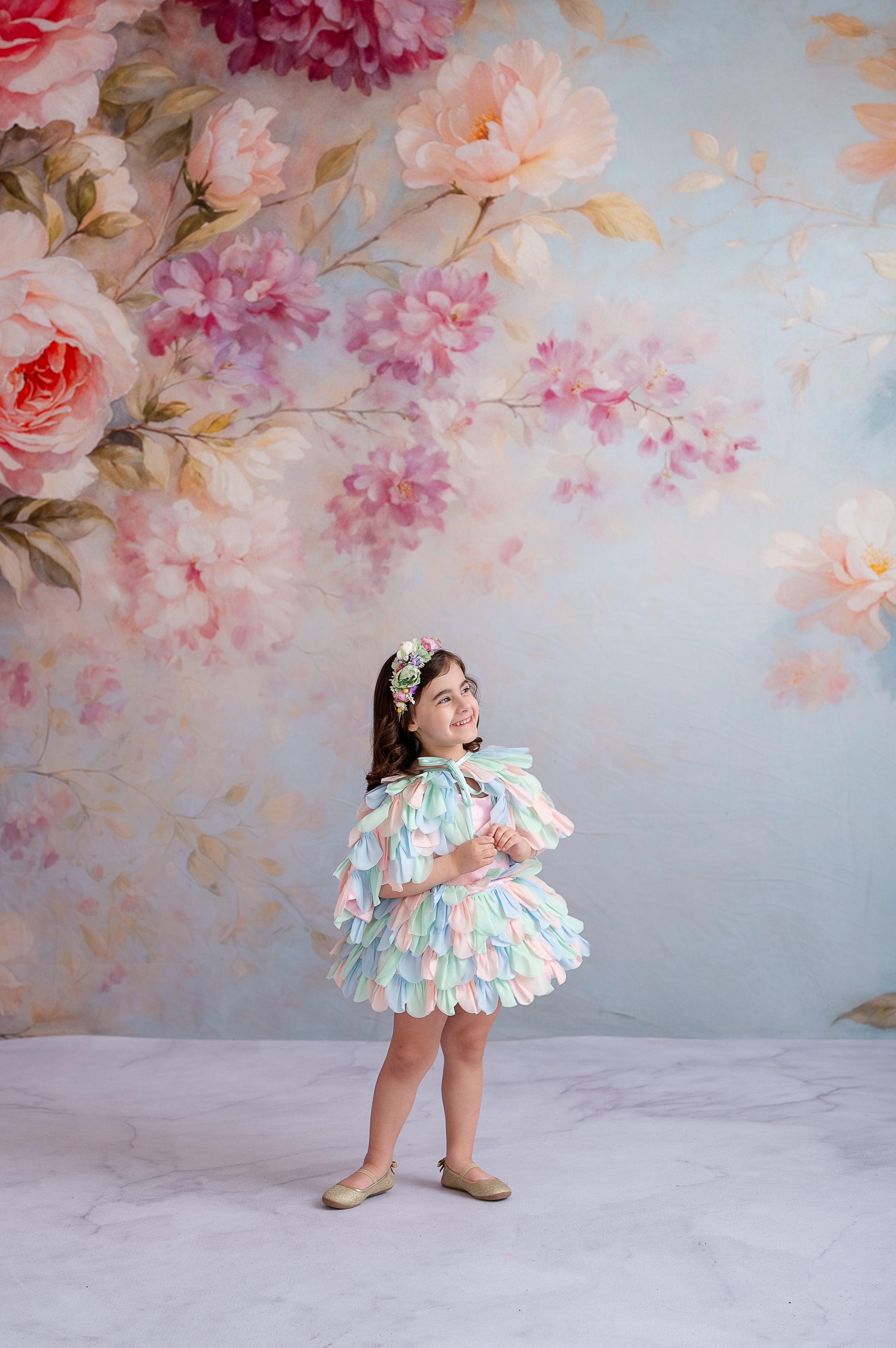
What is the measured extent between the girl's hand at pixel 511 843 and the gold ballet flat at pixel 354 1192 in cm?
50

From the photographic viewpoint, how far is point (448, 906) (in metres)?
1.66

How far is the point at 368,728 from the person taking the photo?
2.46 meters

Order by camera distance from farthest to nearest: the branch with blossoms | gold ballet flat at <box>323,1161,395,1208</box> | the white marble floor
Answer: the branch with blossoms, gold ballet flat at <box>323,1161,395,1208</box>, the white marble floor

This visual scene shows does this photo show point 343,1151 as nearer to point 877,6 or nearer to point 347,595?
point 347,595

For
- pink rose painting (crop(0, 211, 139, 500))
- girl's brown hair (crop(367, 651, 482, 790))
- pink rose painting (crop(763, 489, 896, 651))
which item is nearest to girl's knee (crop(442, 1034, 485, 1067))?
girl's brown hair (crop(367, 651, 482, 790))

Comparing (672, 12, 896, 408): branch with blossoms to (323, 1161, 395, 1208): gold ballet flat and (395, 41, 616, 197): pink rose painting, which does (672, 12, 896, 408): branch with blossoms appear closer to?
(395, 41, 616, 197): pink rose painting

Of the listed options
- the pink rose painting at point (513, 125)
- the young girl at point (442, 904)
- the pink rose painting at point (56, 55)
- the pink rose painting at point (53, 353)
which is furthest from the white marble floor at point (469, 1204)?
the pink rose painting at point (56, 55)

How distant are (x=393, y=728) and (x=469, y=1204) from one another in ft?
2.24

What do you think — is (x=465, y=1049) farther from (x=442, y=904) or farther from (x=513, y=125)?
(x=513, y=125)

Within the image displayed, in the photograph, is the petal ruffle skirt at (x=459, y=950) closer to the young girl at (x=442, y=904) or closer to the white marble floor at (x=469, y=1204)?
the young girl at (x=442, y=904)

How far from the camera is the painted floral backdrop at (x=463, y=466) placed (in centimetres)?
239

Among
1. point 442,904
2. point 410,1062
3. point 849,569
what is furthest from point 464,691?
point 849,569

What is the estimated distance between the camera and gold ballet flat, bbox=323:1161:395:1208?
164cm

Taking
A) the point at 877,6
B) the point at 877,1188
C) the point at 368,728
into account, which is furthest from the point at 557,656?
the point at 877,6
